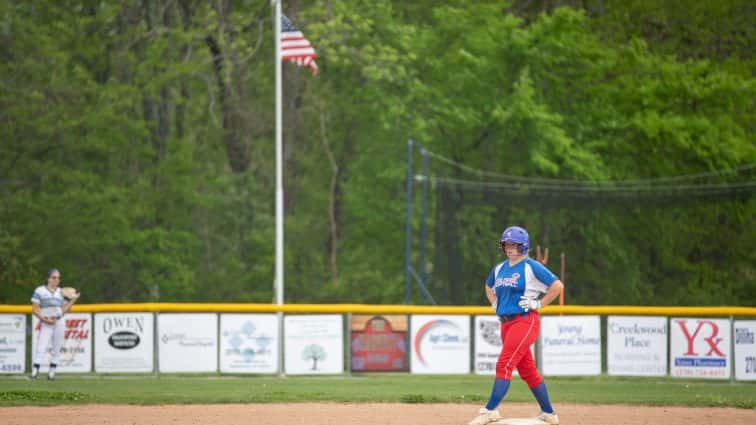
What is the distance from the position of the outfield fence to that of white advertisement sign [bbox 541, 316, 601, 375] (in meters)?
0.02

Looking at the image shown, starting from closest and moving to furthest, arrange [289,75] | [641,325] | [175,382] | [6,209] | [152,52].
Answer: [175,382] < [641,325] < [6,209] < [152,52] < [289,75]

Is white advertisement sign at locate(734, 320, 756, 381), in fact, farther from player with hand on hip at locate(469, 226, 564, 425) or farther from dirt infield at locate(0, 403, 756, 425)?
player with hand on hip at locate(469, 226, 564, 425)

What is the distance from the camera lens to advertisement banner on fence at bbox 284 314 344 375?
74.2ft

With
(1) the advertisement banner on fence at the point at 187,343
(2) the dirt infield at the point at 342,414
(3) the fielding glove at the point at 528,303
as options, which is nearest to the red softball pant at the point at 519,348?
(3) the fielding glove at the point at 528,303

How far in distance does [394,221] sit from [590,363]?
742 inches

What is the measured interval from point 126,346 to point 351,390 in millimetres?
5728

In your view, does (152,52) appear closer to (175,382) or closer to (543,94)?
(543,94)

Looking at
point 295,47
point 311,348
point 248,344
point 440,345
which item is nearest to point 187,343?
point 248,344

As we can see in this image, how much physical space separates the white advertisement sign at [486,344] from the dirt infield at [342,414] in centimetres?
602

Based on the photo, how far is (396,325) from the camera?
904 inches

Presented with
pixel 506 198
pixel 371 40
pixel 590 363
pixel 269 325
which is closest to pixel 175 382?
pixel 269 325

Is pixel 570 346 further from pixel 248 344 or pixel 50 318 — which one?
pixel 50 318

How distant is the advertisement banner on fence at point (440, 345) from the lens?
74.6 feet

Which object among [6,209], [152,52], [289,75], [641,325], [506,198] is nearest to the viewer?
[641,325]
